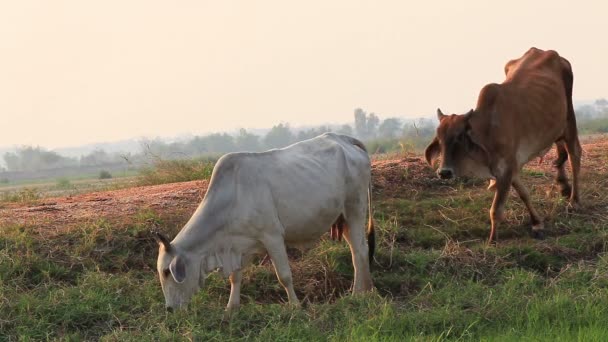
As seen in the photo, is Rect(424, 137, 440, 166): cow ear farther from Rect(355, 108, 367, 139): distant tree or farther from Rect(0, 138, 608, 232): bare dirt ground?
Rect(355, 108, 367, 139): distant tree

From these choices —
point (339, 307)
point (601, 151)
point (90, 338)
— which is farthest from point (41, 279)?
point (601, 151)

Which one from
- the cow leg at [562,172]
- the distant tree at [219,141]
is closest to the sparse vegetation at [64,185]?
the cow leg at [562,172]

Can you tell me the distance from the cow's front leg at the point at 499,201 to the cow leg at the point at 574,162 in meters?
1.26

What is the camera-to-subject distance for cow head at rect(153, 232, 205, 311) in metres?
4.95

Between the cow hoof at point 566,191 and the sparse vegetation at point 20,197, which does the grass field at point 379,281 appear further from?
the sparse vegetation at point 20,197

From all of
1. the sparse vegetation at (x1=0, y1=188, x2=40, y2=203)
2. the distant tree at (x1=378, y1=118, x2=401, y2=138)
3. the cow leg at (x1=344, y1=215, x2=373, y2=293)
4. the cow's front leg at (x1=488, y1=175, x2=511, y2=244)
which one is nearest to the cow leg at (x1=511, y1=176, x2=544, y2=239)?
the cow's front leg at (x1=488, y1=175, x2=511, y2=244)

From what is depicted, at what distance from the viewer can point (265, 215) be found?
525 cm

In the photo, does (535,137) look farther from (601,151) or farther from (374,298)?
(601,151)

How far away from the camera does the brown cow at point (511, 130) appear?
6535 millimetres

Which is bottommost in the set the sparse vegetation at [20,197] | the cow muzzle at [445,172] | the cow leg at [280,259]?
the cow leg at [280,259]

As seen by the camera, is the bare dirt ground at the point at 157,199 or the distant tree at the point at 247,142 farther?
the distant tree at the point at 247,142

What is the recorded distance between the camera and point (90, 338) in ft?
16.6

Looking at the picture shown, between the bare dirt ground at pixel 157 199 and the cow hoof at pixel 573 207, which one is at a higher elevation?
the bare dirt ground at pixel 157 199

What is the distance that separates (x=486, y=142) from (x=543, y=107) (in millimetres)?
973
